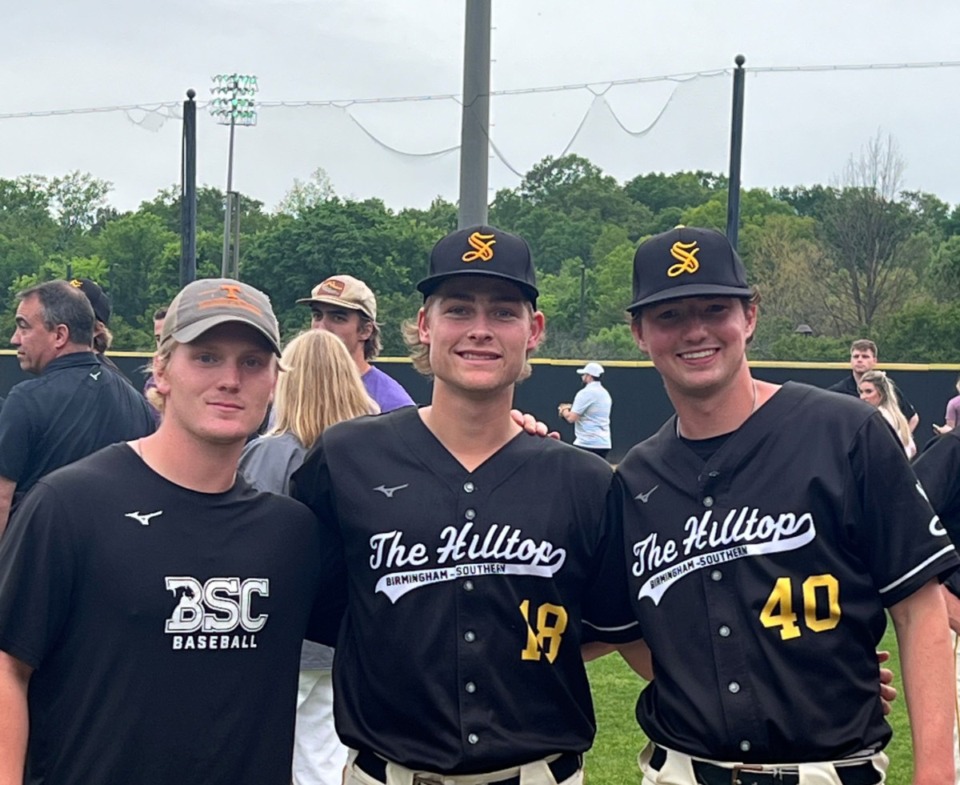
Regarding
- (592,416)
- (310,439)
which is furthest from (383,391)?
(592,416)

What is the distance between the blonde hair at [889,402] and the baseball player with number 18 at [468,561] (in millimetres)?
6622

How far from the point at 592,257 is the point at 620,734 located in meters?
21.7

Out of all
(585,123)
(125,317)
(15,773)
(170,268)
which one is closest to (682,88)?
(585,123)

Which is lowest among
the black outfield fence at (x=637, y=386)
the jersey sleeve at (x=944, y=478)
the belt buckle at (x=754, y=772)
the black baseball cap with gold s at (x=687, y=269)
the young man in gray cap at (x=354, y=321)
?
the black outfield fence at (x=637, y=386)

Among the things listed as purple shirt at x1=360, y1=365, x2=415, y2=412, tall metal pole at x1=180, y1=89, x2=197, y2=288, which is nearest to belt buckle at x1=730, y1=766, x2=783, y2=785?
purple shirt at x1=360, y1=365, x2=415, y2=412

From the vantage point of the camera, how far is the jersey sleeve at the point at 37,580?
2.43 meters

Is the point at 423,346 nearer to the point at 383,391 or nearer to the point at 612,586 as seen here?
the point at 612,586

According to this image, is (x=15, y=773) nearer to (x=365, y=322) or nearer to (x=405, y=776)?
(x=405, y=776)

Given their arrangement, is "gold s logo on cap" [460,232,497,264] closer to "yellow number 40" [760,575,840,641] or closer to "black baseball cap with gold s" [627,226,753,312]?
"black baseball cap with gold s" [627,226,753,312]

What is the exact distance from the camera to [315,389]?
15.0 feet

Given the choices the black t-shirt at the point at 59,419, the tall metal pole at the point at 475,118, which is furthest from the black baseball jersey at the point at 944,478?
the tall metal pole at the point at 475,118

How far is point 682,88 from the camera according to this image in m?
16.2

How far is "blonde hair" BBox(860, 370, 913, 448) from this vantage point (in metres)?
9.09

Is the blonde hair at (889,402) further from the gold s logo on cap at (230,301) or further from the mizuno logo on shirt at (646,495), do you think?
the gold s logo on cap at (230,301)
